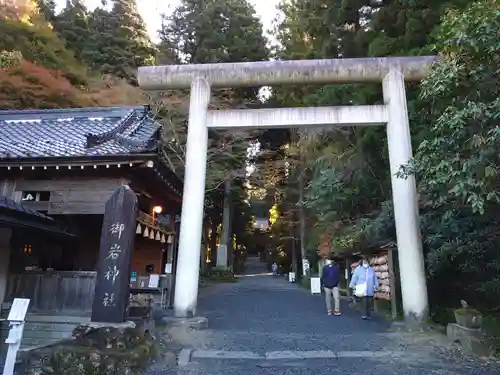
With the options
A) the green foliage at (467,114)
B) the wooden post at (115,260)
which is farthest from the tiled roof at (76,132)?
the green foliage at (467,114)

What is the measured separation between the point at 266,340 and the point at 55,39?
26.3 metres

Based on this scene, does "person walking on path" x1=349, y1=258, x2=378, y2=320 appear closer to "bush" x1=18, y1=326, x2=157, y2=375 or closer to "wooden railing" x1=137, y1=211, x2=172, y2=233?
"wooden railing" x1=137, y1=211, x2=172, y2=233

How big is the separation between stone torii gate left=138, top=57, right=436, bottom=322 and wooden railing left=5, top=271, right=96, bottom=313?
6.81 ft

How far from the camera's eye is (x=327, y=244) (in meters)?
20.1

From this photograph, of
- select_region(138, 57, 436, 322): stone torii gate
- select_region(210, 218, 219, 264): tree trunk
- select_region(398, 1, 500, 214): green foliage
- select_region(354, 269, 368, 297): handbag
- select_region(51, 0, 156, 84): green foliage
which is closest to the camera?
select_region(398, 1, 500, 214): green foliage

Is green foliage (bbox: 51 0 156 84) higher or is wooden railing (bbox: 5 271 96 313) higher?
green foliage (bbox: 51 0 156 84)

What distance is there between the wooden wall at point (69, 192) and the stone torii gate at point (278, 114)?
1979 mm

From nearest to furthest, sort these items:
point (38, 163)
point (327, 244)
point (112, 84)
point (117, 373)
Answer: point (117, 373) → point (38, 163) → point (327, 244) → point (112, 84)

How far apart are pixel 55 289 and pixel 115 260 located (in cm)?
373

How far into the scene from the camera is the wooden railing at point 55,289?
8.89 m

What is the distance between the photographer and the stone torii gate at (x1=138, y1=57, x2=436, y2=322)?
9.13 meters

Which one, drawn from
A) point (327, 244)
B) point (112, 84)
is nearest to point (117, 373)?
point (327, 244)

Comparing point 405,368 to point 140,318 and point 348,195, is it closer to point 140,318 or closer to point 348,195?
point 140,318

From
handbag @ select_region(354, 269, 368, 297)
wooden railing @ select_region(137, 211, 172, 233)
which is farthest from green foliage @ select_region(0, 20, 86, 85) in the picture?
handbag @ select_region(354, 269, 368, 297)
